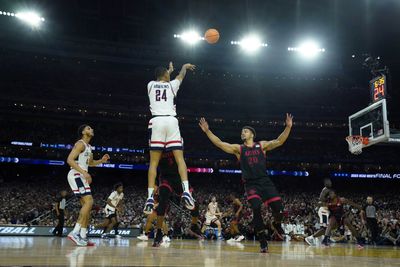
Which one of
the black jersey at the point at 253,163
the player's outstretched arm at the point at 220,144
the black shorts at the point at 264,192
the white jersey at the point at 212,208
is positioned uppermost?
the player's outstretched arm at the point at 220,144

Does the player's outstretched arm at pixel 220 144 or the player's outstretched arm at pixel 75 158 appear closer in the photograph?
the player's outstretched arm at pixel 220 144

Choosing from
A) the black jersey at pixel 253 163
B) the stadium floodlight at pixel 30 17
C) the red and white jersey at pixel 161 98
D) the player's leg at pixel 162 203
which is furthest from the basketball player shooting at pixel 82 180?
the stadium floodlight at pixel 30 17

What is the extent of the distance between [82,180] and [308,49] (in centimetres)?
2979

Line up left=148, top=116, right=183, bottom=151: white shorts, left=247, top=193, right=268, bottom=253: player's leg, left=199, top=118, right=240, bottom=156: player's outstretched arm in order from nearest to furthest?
left=148, top=116, right=183, bottom=151: white shorts
left=247, top=193, right=268, bottom=253: player's leg
left=199, top=118, right=240, bottom=156: player's outstretched arm

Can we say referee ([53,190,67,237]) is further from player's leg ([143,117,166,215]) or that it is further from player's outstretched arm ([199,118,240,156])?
player's outstretched arm ([199,118,240,156])

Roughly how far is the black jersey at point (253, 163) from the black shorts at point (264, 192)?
110 mm

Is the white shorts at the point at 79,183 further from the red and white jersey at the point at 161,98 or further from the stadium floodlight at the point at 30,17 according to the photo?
the stadium floodlight at the point at 30,17

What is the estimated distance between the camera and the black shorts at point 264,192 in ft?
22.5

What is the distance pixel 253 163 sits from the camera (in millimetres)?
6969

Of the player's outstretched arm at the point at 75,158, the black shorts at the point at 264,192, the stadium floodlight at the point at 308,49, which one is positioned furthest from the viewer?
the stadium floodlight at the point at 308,49

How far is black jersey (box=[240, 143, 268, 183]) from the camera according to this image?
694cm

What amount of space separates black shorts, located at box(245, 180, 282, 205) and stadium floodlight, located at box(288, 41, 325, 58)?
29.3m

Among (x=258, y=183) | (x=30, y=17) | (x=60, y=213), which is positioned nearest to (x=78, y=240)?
(x=258, y=183)

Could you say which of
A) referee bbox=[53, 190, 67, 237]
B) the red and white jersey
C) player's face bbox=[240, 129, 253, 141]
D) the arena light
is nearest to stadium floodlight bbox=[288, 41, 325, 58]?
the arena light
